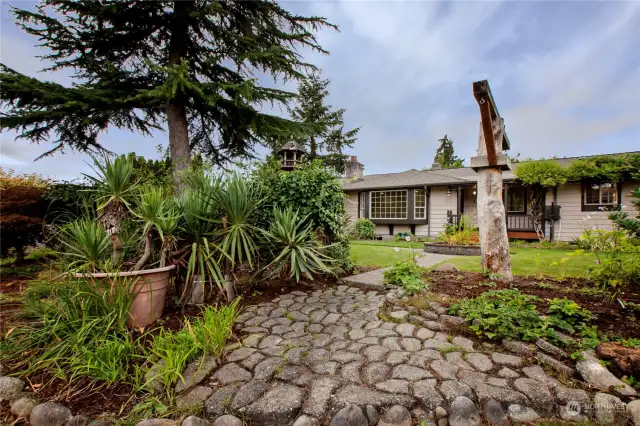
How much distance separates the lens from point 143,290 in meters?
2.58

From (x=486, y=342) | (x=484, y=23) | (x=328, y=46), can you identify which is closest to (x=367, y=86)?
(x=328, y=46)

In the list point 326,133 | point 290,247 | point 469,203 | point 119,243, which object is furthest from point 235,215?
point 326,133

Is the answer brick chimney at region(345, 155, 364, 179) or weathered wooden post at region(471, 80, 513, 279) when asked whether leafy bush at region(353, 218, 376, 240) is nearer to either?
brick chimney at region(345, 155, 364, 179)

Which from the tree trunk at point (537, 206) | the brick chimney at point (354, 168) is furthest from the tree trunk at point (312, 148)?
the tree trunk at point (537, 206)

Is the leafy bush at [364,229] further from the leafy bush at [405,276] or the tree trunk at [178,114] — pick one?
the leafy bush at [405,276]

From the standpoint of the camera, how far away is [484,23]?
521cm

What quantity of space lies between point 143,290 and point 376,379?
2.18 m

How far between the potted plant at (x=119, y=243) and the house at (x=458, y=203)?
6.23m

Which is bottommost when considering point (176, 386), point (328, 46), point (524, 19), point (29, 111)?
point (176, 386)

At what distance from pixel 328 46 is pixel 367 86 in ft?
8.13

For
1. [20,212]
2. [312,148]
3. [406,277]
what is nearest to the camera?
[406,277]

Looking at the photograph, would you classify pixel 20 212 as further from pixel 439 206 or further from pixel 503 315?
pixel 439 206

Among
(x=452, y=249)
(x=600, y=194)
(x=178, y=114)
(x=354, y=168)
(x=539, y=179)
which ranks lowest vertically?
(x=452, y=249)

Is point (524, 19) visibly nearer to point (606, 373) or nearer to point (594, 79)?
point (594, 79)
